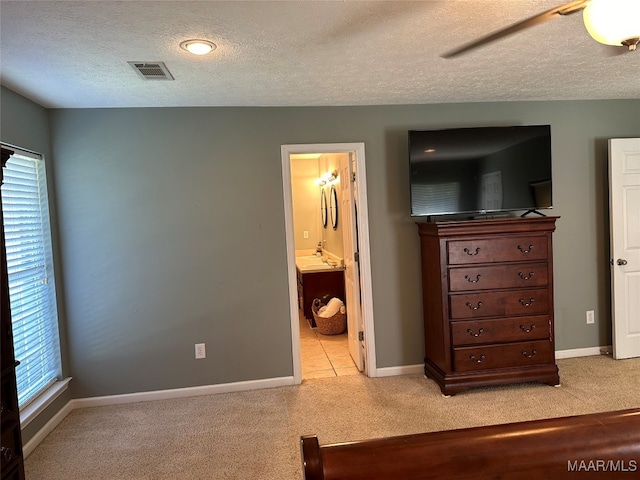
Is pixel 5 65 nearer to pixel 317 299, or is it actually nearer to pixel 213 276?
pixel 213 276

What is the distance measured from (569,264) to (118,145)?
4005 millimetres

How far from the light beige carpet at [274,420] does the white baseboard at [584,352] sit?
10.0 inches

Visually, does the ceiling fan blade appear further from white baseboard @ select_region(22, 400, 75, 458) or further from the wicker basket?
the wicker basket

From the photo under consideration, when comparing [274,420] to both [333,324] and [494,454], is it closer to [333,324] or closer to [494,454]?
[333,324]

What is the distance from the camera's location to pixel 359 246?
148 inches

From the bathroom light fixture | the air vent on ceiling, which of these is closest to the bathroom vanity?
the bathroom light fixture

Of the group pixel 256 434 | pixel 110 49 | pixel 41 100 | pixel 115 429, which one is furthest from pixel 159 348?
pixel 110 49

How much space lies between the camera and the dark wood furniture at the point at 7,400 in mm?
1841

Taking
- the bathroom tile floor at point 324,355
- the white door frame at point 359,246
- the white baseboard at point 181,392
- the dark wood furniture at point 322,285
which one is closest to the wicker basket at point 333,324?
the bathroom tile floor at point 324,355

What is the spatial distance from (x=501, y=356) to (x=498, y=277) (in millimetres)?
614

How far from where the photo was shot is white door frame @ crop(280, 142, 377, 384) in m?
3.61

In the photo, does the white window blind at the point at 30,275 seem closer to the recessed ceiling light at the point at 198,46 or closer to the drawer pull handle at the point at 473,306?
the recessed ceiling light at the point at 198,46

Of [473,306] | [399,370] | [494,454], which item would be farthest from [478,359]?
[494,454]

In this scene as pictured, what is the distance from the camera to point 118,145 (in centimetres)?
341
